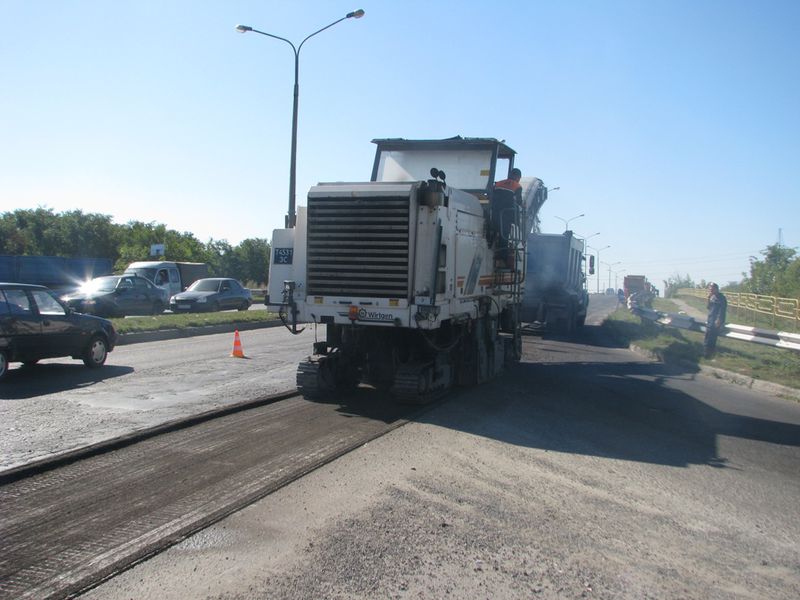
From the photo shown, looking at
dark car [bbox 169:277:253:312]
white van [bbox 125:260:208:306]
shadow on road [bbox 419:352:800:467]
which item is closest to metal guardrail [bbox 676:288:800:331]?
shadow on road [bbox 419:352:800:467]

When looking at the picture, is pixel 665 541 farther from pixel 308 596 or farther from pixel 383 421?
pixel 383 421

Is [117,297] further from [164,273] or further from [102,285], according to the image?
[164,273]

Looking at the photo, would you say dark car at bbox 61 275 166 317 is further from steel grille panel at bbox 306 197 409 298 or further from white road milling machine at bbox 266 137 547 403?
steel grille panel at bbox 306 197 409 298

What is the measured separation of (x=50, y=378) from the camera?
36.4 ft

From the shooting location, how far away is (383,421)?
27.3 feet

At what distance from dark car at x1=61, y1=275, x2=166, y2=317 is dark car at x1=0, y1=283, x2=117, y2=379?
993cm

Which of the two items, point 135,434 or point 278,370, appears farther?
point 278,370

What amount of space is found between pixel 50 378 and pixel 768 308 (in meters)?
30.9

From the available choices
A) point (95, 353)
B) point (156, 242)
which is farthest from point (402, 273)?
point (156, 242)

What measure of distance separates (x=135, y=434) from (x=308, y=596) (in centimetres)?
383

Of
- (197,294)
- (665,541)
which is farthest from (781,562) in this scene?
(197,294)

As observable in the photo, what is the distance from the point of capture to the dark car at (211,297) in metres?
27.4

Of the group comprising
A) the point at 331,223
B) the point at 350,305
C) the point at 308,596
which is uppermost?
the point at 331,223

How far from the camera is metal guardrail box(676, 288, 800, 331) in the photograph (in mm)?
27922
